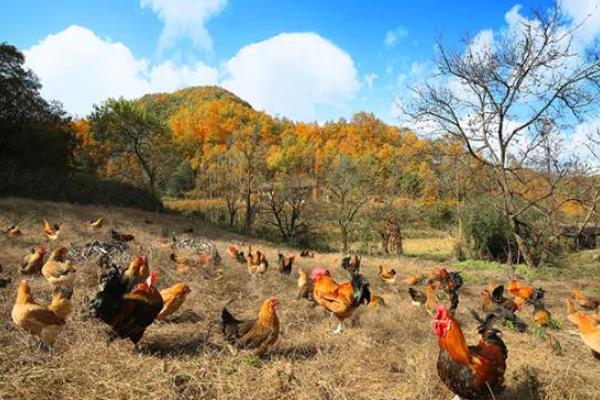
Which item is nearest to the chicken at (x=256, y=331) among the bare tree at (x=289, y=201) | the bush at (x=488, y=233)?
the bush at (x=488, y=233)

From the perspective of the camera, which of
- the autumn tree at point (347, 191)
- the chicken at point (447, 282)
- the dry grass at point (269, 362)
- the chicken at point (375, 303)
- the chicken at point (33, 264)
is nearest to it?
the dry grass at point (269, 362)

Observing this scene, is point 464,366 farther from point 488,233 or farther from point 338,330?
point 488,233

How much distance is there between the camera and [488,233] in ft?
73.2

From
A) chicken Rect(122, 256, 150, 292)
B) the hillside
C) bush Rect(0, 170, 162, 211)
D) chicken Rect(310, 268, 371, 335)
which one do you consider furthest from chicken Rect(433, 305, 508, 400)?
the hillside

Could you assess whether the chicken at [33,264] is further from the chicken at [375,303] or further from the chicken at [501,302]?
the chicken at [501,302]

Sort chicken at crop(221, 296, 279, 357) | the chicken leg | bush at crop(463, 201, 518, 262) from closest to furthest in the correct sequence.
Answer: chicken at crop(221, 296, 279, 357) → the chicken leg → bush at crop(463, 201, 518, 262)

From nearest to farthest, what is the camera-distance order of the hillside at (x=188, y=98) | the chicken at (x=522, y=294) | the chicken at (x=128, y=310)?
the chicken at (x=128, y=310) → the chicken at (x=522, y=294) → the hillside at (x=188, y=98)

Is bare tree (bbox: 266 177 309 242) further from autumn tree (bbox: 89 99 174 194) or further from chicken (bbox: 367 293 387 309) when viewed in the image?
chicken (bbox: 367 293 387 309)

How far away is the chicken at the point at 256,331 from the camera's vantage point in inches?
205

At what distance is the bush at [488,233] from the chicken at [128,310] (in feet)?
66.7

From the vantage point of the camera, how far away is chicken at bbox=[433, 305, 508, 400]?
371 cm

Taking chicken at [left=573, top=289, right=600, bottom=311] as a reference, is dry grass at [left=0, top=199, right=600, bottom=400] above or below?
below

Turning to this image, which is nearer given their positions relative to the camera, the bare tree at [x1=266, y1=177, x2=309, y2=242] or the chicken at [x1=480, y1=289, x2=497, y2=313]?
the chicken at [x1=480, y1=289, x2=497, y2=313]

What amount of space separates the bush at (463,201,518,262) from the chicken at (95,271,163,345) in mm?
20338
